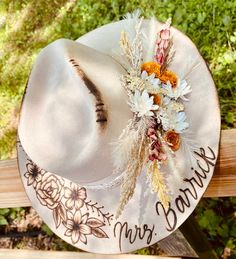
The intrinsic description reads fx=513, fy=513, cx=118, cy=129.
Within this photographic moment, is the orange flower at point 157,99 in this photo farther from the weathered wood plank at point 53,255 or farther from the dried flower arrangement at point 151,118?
the weathered wood plank at point 53,255

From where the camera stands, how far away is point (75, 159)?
1217mm

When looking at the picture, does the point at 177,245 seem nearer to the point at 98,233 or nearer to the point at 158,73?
the point at 98,233

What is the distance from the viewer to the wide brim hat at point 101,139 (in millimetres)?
1207

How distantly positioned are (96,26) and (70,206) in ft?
5.37

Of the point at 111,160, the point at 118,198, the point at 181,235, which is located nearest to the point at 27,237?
the point at 181,235

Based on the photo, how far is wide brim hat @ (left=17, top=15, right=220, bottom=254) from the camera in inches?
47.5

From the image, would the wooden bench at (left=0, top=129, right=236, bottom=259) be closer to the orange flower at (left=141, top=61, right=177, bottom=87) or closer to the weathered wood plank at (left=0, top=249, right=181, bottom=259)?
the weathered wood plank at (left=0, top=249, right=181, bottom=259)

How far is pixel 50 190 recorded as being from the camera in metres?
1.57

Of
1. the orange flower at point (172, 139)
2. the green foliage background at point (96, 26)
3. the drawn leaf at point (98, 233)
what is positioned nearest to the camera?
the orange flower at point (172, 139)

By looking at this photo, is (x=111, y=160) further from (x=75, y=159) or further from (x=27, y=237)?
(x=27, y=237)

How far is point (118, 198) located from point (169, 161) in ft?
0.66

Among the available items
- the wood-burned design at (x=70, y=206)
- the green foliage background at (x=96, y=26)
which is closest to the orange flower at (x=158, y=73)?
the wood-burned design at (x=70, y=206)

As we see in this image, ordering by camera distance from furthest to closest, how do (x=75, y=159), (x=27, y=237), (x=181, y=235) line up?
(x=27, y=237)
(x=181, y=235)
(x=75, y=159)

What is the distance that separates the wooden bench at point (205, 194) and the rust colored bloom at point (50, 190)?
19 cm
